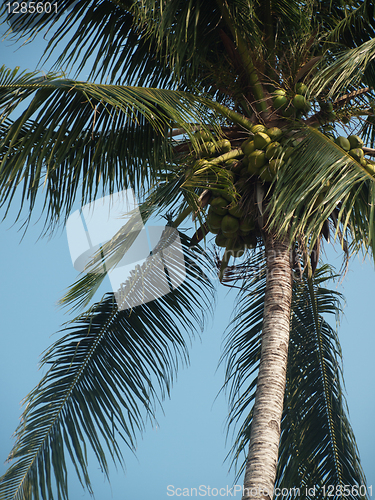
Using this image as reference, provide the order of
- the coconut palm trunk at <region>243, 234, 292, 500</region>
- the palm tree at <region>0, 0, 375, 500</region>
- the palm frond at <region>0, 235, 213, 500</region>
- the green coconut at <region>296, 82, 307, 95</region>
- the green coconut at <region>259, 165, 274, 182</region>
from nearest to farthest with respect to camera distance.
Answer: the coconut palm trunk at <region>243, 234, 292, 500</region>, the palm tree at <region>0, 0, 375, 500</region>, the green coconut at <region>259, 165, 274, 182</region>, the green coconut at <region>296, 82, 307, 95</region>, the palm frond at <region>0, 235, 213, 500</region>

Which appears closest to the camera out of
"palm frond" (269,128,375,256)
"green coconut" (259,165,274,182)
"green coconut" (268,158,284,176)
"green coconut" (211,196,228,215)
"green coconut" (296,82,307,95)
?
"palm frond" (269,128,375,256)

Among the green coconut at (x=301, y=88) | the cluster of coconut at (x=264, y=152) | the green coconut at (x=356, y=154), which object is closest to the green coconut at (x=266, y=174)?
the cluster of coconut at (x=264, y=152)

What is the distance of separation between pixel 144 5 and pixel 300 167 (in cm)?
140

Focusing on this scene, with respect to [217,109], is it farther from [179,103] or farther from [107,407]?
[107,407]

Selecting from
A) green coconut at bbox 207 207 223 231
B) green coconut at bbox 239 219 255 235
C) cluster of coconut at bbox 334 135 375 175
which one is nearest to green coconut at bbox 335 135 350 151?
cluster of coconut at bbox 334 135 375 175

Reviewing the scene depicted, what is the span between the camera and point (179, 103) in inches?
116

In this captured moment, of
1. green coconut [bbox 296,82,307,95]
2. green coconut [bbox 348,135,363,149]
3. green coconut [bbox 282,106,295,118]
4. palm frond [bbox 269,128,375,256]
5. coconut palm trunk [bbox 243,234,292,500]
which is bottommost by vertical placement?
coconut palm trunk [bbox 243,234,292,500]

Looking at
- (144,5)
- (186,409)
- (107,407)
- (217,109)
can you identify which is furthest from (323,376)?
(186,409)

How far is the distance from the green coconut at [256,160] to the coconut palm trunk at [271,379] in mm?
459

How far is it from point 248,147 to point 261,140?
0.10 m

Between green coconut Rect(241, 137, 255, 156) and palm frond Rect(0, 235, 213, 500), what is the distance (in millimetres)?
1073

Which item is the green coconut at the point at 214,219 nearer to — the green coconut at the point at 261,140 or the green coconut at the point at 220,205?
the green coconut at the point at 220,205

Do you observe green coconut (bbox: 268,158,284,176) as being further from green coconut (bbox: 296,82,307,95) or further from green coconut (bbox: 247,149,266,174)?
green coconut (bbox: 296,82,307,95)

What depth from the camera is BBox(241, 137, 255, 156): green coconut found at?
3168mm
